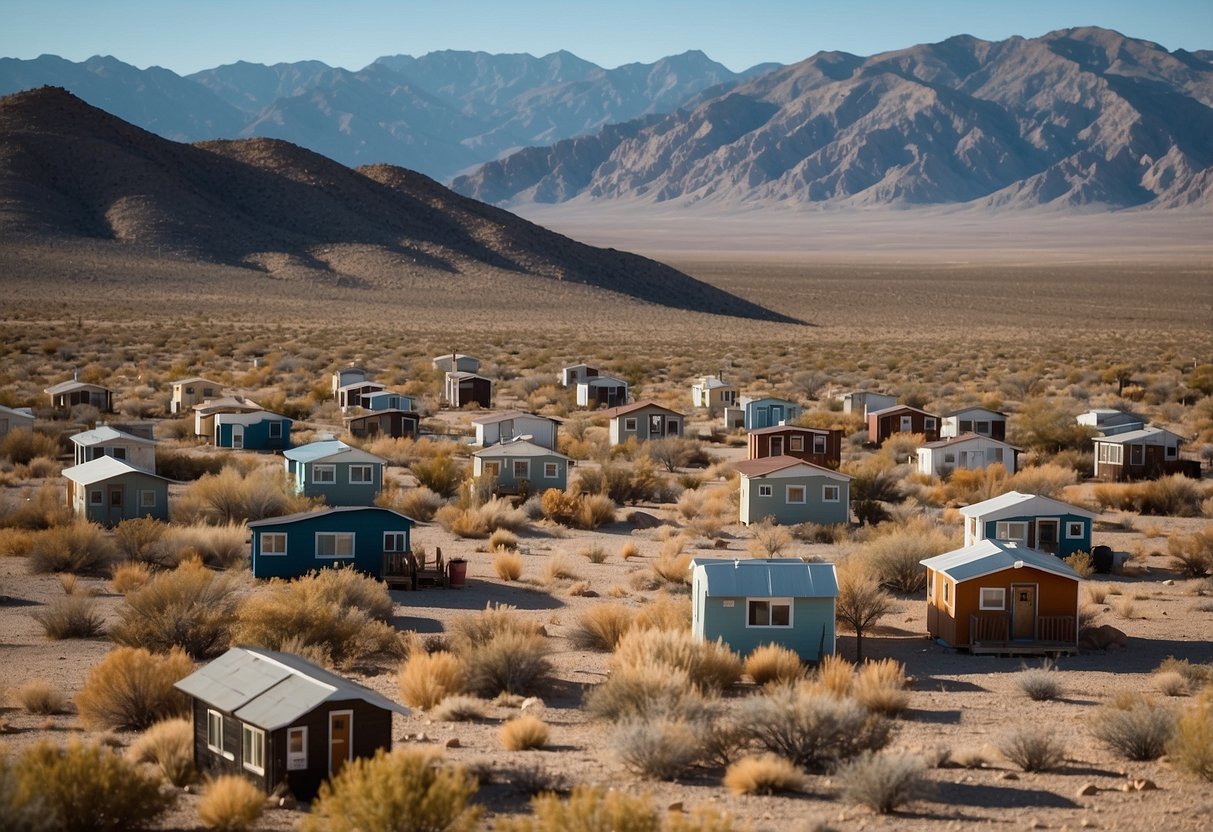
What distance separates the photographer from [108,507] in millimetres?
33531

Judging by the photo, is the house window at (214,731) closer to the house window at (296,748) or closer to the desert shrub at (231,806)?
the house window at (296,748)

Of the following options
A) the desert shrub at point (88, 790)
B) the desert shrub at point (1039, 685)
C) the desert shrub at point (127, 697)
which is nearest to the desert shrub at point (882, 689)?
the desert shrub at point (1039, 685)

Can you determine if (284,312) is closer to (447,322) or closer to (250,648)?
(447,322)

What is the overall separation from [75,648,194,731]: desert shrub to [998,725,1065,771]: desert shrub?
9.04 metres

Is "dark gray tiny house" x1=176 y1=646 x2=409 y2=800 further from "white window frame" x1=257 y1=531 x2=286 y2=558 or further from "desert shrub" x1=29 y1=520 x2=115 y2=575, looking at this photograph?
"desert shrub" x1=29 y1=520 x2=115 y2=575

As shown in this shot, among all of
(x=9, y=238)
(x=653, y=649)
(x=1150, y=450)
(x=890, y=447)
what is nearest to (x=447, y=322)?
(x=9, y=238)

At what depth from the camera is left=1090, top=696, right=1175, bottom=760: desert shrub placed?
56.7ft

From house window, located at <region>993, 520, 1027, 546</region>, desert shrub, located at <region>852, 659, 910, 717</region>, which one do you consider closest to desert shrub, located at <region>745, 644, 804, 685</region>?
desert shrub, located at <region>852, 659, 910, 717</region>

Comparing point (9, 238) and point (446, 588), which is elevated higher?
point (9, 238)

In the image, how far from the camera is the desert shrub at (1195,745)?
53.4 feet

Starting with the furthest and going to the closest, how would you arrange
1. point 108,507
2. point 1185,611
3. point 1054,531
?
1. point 108,507
2. point 1054,531
3. point 1185,611

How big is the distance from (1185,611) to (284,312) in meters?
92.4

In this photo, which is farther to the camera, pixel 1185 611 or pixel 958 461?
pixel 958 461

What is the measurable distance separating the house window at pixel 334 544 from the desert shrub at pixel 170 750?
11.7 metres
